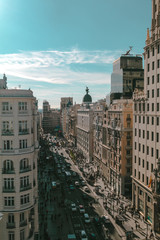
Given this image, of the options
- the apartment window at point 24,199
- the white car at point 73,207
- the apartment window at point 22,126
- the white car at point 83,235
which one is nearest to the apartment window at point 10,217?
the apartment window at point 24,199

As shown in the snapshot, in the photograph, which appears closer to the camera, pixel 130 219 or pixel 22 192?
pixel 22 192

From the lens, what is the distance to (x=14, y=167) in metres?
37.5

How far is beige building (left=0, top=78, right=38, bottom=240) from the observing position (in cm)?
3719

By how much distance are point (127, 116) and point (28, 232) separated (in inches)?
1773

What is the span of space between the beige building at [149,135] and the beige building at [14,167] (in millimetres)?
27511

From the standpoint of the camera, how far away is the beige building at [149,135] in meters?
50.6

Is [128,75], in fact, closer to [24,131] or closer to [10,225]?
[24,131]

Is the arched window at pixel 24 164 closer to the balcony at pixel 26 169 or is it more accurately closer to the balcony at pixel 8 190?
the balcony at pixel 26 169

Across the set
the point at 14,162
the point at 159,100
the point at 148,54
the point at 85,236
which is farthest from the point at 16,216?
the point at 148,54

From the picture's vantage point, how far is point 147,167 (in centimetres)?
5581

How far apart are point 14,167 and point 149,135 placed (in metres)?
32.2

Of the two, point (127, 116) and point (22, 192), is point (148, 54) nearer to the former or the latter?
point (127, 116)

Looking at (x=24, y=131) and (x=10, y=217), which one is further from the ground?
(x=24, y=131)

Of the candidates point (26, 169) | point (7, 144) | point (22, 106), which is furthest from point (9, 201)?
point (22, 106)
